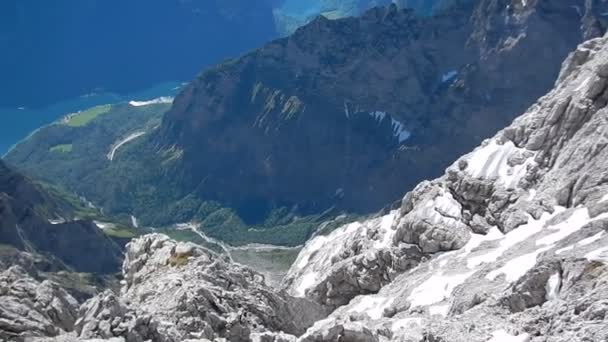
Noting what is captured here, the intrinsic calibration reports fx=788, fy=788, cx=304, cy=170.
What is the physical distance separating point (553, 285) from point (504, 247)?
78.8 ft

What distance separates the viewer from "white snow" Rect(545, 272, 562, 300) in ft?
150

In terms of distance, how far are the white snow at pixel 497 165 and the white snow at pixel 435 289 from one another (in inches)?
653

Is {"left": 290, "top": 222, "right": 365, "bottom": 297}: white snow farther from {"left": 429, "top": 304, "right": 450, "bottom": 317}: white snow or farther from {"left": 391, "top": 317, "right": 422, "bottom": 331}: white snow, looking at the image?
{"left": 391, "top": 317, "right": 422, "bottom": 331}: white snow

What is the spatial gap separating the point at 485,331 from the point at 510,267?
698 inches

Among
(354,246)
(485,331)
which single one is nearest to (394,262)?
(354,246)

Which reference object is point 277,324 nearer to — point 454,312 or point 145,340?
point 454,312

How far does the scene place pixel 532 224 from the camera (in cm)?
7138

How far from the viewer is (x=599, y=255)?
4525cm

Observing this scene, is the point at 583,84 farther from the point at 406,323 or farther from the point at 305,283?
the point at 305,283

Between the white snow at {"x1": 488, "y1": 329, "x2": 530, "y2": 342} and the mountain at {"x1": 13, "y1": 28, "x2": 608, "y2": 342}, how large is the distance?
101mm

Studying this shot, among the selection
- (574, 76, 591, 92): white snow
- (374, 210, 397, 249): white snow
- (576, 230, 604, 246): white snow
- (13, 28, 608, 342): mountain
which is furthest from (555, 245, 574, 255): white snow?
(374, 210, 397, 249): white snow

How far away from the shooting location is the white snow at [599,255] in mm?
44062

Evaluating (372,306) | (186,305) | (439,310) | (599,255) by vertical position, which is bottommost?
(439,310)

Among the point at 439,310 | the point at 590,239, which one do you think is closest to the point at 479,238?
the point at 439,310
